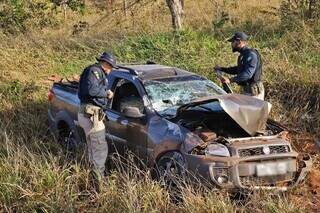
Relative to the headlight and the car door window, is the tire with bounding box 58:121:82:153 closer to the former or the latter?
the car door window

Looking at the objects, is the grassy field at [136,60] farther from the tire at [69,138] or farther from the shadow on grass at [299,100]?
the tire at [69,138]

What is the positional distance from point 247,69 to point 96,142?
8.50 feet

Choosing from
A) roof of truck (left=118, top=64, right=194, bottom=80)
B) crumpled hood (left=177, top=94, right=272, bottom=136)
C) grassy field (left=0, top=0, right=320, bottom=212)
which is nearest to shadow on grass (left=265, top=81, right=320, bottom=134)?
grassy field (left=0, top=0, right=320, bottom=212)

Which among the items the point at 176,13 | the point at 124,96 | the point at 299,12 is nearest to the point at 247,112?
the point at 124,96

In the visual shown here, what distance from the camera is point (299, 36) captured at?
486 inches

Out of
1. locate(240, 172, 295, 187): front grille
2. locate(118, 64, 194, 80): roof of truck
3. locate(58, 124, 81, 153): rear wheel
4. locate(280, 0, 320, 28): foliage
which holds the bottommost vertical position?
locate(58, 124, 81, 153): rear wheel

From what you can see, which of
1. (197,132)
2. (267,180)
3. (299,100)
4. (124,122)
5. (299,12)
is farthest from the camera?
(299,12)

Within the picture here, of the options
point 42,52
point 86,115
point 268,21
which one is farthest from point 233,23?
point 86,115

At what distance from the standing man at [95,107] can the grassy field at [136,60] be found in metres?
0.24

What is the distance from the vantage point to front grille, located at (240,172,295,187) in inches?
230

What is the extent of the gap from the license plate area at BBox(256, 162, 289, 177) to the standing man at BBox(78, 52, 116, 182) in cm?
195

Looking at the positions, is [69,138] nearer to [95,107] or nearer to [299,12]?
[95,107]

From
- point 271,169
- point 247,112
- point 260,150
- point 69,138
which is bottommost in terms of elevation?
point 69,138

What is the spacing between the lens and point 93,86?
22.6 ft
